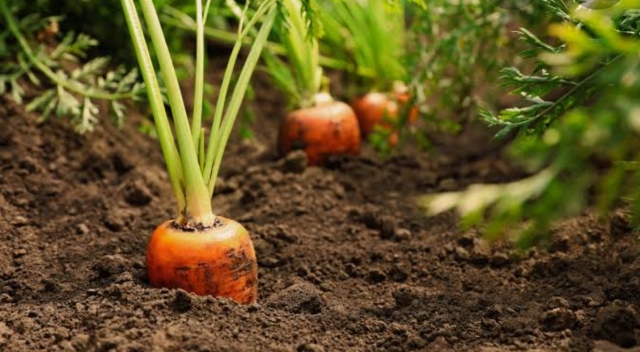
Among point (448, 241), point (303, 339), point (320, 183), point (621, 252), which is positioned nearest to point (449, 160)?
point (320, 183)

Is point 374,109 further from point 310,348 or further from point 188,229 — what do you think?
point 310,348

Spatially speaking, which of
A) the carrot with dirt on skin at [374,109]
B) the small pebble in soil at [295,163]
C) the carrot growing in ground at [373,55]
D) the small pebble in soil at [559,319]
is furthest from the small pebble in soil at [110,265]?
the carrot with dirt on skin at [374,109]

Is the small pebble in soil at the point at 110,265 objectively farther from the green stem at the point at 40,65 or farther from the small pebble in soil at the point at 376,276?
the green stem at the point at 40,65

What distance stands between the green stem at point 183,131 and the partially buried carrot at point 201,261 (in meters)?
0.07

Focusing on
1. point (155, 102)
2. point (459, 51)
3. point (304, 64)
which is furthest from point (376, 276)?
point (459, 51)

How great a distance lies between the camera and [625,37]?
7.33 feet

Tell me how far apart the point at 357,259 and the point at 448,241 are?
35 cm

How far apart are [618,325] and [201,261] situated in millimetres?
1079

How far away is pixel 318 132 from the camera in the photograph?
3627 millimetres

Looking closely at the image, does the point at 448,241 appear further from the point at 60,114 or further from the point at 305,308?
the point at 60,114

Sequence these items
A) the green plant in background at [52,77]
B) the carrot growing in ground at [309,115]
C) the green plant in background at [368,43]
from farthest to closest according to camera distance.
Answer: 1. the green plant in background at [368,43]
2. the carrot growing in ground at [309,115]
3. the green plant in background at [52,77]

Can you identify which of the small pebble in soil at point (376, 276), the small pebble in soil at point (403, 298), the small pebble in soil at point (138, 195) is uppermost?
the small pebble in soil at point (138, 195)

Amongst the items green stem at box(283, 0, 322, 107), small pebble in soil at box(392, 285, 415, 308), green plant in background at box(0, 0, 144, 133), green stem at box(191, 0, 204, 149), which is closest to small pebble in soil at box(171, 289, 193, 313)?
green stem at box(191, 0, 204, 149)

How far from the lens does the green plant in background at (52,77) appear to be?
129 inches
